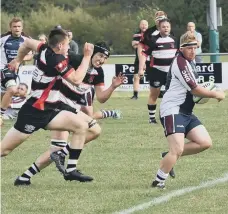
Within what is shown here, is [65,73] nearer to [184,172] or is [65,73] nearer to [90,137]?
[90,137]

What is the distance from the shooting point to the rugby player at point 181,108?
32.7 feet

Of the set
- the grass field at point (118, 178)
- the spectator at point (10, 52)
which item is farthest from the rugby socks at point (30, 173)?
the spectator at point (10, 52)

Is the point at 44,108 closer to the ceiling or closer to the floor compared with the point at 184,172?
closer to the ceiling

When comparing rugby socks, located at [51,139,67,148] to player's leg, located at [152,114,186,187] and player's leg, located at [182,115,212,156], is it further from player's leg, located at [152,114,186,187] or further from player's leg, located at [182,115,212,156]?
player's leg, located at [182,115,212,156]

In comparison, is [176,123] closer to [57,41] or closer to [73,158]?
[73,158]

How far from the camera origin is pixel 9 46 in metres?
17.1

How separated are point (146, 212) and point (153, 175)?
7.35 ft

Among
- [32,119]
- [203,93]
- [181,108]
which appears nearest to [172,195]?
[181,108]

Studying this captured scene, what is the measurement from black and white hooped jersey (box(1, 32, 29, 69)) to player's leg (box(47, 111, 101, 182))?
6.74m

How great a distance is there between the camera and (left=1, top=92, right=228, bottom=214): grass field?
29.7 feet

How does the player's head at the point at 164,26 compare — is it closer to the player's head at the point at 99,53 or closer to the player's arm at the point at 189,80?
the player's head at the point at 99,53

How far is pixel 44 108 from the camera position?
32.7ft

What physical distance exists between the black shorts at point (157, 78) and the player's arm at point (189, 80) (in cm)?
653

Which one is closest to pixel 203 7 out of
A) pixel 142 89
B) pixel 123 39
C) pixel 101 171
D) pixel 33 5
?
pixel 123 39
